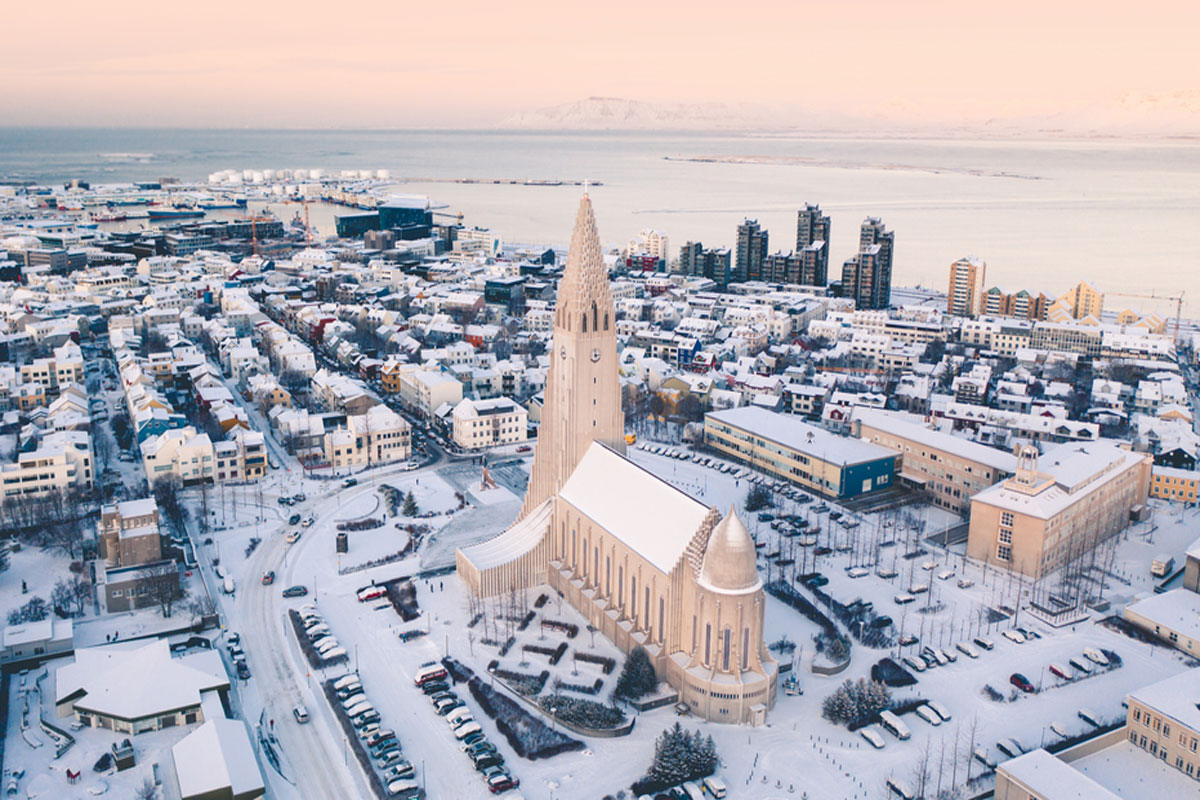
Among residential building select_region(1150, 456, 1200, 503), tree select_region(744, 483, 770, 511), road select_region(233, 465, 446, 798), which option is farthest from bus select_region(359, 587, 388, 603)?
residential building select_region(1150, 456, 1200, 503)

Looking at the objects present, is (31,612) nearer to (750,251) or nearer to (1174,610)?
(1174,610)

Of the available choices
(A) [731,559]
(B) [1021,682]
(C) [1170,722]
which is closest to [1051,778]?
(C) [1170,722]

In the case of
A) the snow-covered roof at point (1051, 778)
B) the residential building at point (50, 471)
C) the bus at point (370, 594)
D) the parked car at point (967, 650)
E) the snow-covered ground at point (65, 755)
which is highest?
the residential building at point (50, 471)

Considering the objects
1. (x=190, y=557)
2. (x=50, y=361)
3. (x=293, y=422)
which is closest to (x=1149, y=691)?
(x=190, y=557)

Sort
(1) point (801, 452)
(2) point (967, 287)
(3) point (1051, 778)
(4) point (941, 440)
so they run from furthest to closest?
(2) point (967, 287), (1) point (801, 452), (4) point (941, 440), (3) point (1051, 778)

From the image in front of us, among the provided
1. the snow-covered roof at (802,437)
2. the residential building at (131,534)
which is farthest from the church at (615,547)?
the snow-covered roof at (802,437)

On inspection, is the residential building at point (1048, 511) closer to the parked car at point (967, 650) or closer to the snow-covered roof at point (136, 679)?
the parked car at point (967, 650)

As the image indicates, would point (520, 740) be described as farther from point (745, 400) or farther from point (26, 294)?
point (26, 294)
